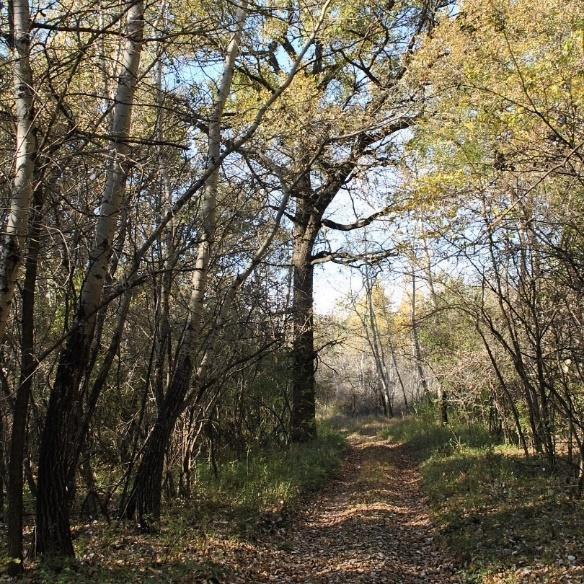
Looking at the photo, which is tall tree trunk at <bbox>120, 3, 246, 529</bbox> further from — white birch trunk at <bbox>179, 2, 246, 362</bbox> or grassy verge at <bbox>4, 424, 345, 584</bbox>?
grassy verge at <bbox>4, 424, 345, 584</bbox>

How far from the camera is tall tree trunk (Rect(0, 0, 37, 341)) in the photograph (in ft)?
10.9

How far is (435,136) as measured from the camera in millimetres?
9242

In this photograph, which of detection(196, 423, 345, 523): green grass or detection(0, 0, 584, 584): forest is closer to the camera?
detection(0, 0, 584, 584): forest

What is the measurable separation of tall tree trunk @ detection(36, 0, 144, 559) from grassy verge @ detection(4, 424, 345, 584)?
13.1 inches

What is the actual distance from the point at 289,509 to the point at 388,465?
5.12 meters

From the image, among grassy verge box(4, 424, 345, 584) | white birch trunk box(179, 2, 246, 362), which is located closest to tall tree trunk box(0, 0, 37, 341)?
grassy verge box(4, 424, 345, 584)

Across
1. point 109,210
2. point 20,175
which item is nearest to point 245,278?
point 109,210

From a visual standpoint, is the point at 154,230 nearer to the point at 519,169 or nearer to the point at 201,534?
the point at 201,534

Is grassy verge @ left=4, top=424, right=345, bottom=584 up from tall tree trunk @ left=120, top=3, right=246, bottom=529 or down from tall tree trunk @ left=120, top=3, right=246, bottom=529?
down

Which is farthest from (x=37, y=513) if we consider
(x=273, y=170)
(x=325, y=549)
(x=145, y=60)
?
(x=145, y=60)

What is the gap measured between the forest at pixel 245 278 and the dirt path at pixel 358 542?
52 millimetres

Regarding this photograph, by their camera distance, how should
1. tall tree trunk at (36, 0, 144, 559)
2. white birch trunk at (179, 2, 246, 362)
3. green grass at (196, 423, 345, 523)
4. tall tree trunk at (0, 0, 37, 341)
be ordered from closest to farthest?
tall tree trunk at (0, 0, 37, 341) → tall tree trunk at (36, 0, 144, 559) → white birch trunk at (179, 2, 246, 362) → green grass at (196, 423, 345, 523)

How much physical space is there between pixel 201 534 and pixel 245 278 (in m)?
3.02

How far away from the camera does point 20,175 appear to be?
3396mm
